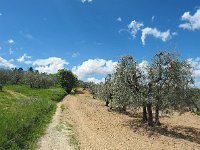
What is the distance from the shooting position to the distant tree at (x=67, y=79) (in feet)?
441

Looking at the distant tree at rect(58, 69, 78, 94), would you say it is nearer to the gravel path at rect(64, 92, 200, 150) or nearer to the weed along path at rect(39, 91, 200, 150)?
the gravel path at rect(64, 92, 200, 150)

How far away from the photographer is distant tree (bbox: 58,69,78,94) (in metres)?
134

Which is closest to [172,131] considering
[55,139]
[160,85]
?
[160,85]

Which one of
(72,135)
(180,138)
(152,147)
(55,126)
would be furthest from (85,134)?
(180,138)

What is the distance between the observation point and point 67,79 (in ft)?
443

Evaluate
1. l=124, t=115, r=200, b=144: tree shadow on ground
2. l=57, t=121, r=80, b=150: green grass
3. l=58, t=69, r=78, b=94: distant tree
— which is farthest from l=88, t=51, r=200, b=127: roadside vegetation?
l=58, t=69, r=78, b=94: distant tree

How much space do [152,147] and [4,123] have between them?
12709 mm

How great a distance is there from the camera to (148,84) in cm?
3747

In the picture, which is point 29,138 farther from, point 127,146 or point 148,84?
point 148,84

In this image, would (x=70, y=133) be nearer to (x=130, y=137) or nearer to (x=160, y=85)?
(x=130, y=137)

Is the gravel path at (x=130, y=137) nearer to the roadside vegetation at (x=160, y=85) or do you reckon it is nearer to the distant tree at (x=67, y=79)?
the roadside vegetation at (x=160, y=85)

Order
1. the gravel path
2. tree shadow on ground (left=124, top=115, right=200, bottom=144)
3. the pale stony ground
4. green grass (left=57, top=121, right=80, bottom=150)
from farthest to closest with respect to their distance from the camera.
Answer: tree shadow on ground (left=124, top=115, right=200, bottom=144), the gravel path, green grass (left=57, top=121, right=80, bottom=150), the pale stony ground

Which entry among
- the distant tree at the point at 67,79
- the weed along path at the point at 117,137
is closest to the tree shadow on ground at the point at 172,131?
the weed along path at the point at 117,137

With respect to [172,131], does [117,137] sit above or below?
below
